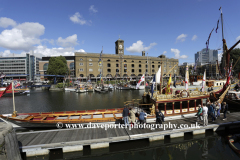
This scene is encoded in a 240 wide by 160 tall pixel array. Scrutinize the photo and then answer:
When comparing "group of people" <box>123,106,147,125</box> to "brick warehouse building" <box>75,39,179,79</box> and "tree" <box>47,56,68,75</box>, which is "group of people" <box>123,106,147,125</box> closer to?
"brick warehouse building" <box>75,39,179,79</box>

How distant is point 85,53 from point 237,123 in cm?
7451

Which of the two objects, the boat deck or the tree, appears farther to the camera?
the tree

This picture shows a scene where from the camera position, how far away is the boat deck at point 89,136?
9.15 meters

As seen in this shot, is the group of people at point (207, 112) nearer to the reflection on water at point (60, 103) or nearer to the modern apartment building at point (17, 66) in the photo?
the reflection on water at point (60, 103)

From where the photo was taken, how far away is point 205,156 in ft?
30.6

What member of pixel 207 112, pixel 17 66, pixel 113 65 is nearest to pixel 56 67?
pixel 113 65

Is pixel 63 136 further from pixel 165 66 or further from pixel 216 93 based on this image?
pixel 165 66

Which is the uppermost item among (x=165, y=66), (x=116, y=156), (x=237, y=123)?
(x=165, y=66)

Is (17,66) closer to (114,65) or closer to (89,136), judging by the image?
(114,65)

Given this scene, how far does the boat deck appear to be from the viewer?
9148 mm

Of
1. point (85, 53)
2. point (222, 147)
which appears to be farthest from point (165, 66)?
point (222, 147)

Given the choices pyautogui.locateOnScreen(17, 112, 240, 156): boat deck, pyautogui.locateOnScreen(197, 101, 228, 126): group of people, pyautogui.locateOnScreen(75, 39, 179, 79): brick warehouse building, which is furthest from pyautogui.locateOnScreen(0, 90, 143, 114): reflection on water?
pyautogui.locateOnScreen(75, 39, 179, 79): brick warehouse building

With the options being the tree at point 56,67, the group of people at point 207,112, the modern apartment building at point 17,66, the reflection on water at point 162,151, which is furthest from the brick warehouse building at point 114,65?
the modern apartment building at point 17,66

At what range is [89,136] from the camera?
10.2 meters
